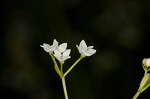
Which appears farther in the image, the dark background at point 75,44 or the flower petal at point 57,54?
the dark background at point 75,44

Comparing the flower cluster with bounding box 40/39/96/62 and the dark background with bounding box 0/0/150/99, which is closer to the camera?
the flower cluster with bounding box 40/39/96/62

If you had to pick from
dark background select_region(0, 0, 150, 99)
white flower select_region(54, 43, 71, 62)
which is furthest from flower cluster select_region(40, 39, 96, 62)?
dark background select_region(0, 0, 150, 99)

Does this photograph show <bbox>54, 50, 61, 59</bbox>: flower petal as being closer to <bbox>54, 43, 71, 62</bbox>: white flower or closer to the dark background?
<bbox>54, 43, 71, 62</bbox>: white flower

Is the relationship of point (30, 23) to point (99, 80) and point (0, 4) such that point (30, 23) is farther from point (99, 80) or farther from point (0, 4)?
point (99, 80)

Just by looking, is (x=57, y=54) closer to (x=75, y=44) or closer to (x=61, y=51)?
Answer: (x=61, y=51)

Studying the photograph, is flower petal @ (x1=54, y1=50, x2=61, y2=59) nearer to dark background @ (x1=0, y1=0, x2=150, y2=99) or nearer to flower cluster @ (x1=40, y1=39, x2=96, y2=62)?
flower cluster @ (x1=40, y1=39, x2=96, y2=62)

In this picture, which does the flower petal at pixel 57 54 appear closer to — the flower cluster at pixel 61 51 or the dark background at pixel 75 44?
the flower cluster at pixel 61 51

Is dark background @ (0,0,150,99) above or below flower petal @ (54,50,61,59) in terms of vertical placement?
above

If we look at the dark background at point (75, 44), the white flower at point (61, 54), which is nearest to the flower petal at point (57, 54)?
the white flower at point (61, 54)

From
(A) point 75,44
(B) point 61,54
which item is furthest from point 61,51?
(A) point 75,44
